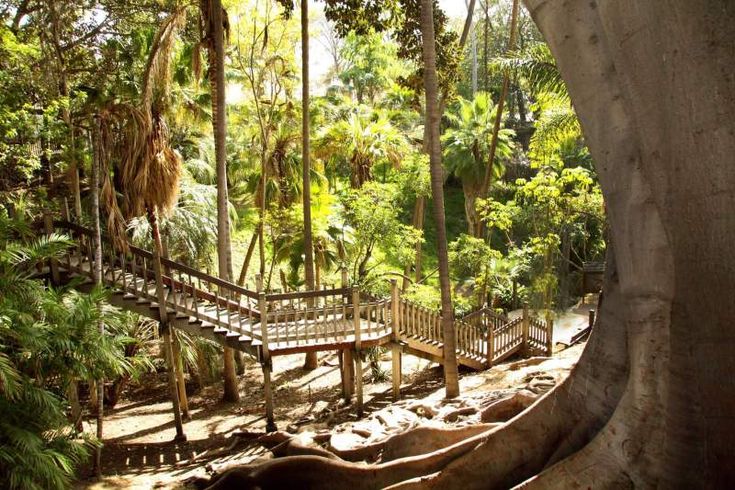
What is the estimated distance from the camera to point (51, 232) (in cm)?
1113

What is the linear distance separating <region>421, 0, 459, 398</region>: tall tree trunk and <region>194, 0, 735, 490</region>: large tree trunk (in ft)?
19.5

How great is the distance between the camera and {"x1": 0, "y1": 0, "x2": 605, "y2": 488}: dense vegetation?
798 cm

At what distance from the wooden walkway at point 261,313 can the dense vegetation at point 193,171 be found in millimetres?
828

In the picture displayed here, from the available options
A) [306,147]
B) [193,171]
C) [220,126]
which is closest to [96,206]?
[220,126]

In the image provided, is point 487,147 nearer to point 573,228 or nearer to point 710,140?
point 573,228

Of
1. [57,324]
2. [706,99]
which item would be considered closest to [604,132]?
[706,99]

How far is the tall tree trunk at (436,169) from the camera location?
33.6 feet

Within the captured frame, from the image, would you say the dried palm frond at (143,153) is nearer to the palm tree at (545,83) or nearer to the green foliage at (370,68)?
the palm tree at (545,83)

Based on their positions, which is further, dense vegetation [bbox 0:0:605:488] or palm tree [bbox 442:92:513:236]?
palm tree [bbox 442:92:513:236]

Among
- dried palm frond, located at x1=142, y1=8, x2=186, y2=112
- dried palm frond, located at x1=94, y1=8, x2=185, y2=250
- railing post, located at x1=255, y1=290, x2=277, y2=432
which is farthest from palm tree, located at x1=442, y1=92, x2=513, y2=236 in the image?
dried palm frond, located at x1=94, y1=8, x2=185, y2=250

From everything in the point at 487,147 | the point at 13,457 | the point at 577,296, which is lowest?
the point at 577,296

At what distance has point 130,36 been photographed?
14.6 metres

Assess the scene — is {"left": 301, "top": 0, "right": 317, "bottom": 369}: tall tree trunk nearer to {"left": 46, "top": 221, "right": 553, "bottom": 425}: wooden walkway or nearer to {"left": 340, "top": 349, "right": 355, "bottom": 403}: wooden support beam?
{"left": 46, "top": 221, "right": 553, "bottom": 425}: wooden walkway

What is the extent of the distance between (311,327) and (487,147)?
13702 mm
